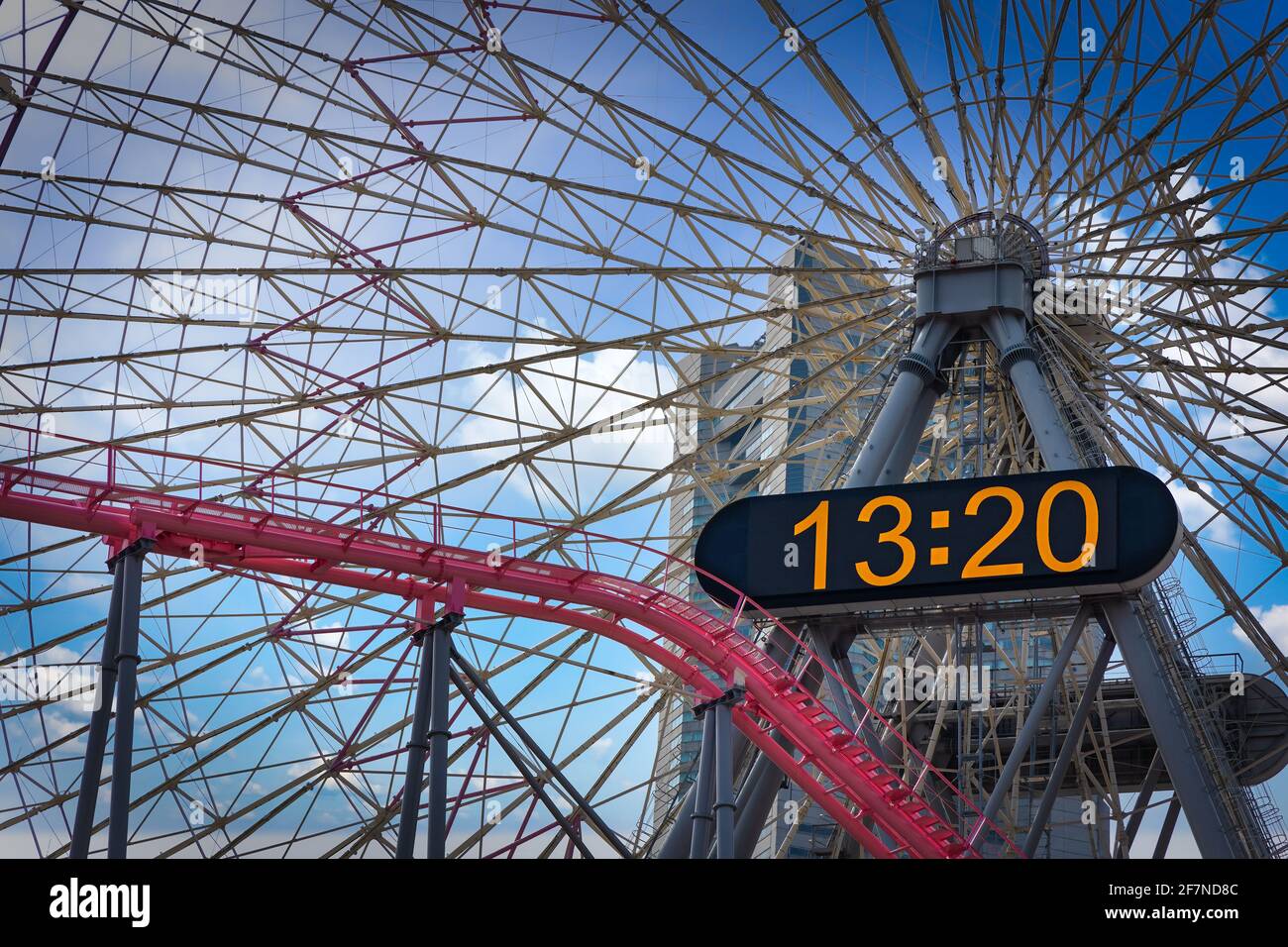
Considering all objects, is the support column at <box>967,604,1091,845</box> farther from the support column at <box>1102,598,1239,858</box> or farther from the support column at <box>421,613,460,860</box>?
the support column at <box>421,613,460,860</box>

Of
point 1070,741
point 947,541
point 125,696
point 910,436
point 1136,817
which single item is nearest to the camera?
point 125,696

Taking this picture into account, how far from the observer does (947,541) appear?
27.7 meters

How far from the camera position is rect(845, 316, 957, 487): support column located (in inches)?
1192

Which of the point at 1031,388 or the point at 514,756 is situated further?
the point at 1031,388

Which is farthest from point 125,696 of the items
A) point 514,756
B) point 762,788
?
point 762,788

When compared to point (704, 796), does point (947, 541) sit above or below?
above

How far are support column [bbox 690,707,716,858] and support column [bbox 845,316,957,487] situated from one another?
6.24 metres

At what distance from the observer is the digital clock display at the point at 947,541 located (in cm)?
2670

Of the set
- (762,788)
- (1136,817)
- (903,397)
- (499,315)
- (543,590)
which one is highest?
(499,315)

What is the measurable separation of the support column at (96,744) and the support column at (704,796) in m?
9.29

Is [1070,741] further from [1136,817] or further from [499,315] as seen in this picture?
[499,315]

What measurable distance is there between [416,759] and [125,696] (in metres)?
4.65

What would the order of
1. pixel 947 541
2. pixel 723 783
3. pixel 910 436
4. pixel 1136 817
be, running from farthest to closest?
pixel 1136 817 < pixel 910 436 < pixel 947 541 < pixel 723 783

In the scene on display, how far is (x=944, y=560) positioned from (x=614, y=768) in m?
11.3
